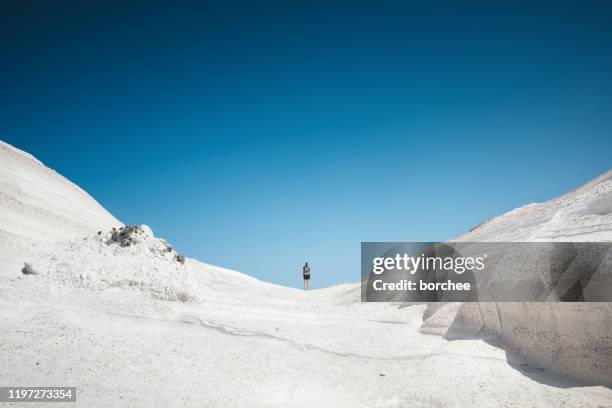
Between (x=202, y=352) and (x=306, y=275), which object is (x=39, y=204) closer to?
(x=306, y=275)

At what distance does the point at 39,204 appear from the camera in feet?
46.4

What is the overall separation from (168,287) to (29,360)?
2.94m

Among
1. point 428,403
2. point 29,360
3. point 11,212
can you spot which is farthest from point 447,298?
point 11,212

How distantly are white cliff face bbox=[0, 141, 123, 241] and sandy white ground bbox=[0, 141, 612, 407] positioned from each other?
4.64 metres

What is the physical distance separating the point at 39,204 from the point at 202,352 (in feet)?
40.6

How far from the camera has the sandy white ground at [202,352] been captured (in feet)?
13.9

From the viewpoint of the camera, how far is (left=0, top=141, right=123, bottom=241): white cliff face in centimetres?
1194

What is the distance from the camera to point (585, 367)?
4621mm

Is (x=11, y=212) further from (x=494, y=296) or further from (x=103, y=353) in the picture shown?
(x=494, y=296)

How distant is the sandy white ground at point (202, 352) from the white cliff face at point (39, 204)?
15.2 ft

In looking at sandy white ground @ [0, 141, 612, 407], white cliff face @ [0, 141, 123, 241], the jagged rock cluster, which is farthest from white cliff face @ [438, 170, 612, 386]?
white cliff face @ [0, 141, 123, 241]

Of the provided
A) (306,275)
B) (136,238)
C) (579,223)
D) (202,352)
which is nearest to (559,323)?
(579,223)

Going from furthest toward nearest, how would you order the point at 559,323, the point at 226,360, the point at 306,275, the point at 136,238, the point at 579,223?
the point at 306,275 < the point at 136,238 < the point at 579,223 < the point at 559,323 < the point at 226,360

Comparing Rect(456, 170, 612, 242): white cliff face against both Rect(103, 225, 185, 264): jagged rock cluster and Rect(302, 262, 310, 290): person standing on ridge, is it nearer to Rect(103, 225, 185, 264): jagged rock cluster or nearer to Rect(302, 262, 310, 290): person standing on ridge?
Rect(103, 225, 185, 264): jagged rock cluster
